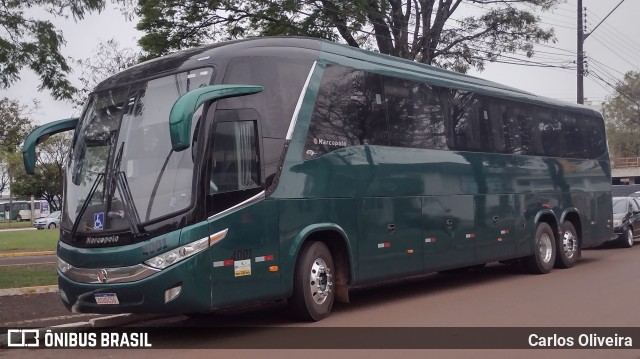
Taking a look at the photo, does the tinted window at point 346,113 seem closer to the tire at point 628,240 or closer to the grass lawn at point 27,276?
the grass lawn at point 27,276

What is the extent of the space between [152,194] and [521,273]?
33.7 ft

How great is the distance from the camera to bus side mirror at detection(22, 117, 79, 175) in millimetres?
9359

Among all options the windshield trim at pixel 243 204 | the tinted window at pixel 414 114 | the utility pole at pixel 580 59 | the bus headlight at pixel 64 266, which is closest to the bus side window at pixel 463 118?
the tinted window at pixel 414 114

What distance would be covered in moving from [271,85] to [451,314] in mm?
4221

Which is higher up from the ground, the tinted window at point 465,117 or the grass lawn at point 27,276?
the tinted window at point 465,117

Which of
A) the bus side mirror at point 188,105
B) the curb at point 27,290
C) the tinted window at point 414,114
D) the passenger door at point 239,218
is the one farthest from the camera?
the curb at point 27,290

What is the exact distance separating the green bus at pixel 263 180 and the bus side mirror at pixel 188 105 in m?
0.02

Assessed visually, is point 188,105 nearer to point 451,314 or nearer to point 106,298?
point 106,298

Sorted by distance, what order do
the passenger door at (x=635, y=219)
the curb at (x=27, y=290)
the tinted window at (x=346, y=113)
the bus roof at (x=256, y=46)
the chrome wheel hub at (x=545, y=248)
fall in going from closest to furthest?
the bus roof at (x=256, y=46), the tinted window at (x=346, y=113), the curb at (x=27, y=290), the chrome wheel hub at (x=545, y=248), the passenger door at (x=635, y=219)

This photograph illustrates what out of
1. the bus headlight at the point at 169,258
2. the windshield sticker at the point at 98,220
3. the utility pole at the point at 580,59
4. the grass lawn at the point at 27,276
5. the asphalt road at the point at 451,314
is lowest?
the asphalt road at the point at 451,314

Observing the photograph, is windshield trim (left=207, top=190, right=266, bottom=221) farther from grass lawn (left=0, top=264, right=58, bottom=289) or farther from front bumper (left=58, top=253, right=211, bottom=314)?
grass lawn (left=0, top=264, right=58, bottom=289)

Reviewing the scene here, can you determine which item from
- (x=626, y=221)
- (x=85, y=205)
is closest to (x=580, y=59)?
(x=626, y=221)

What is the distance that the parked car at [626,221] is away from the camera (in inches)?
862

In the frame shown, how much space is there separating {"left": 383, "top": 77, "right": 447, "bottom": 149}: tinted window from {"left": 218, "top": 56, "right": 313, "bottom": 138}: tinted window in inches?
89.8
